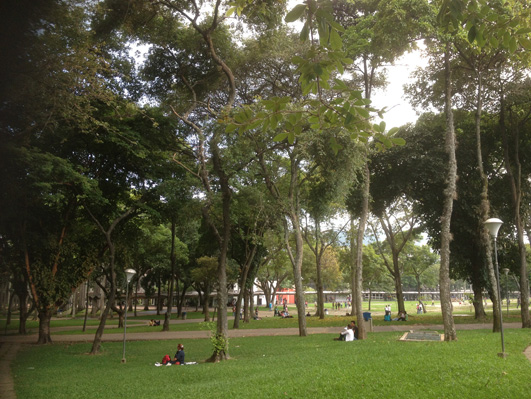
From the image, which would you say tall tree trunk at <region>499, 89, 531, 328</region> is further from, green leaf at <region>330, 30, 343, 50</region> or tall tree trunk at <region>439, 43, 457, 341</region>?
green leaf at <region>330, 30, 343, 50</region>

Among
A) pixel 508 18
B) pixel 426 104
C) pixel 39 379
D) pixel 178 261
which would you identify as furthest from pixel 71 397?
pixel 178 261

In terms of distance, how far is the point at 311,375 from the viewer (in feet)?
25.2

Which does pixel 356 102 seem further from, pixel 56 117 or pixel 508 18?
pixel 56 117

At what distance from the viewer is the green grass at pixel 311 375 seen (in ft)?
21.6

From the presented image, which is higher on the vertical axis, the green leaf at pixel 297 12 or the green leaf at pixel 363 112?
the green leaf at pixel 297 12

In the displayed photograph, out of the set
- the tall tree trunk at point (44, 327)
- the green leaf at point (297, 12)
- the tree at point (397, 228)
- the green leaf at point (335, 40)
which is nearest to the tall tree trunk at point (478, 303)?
the tree at point (397, 228)

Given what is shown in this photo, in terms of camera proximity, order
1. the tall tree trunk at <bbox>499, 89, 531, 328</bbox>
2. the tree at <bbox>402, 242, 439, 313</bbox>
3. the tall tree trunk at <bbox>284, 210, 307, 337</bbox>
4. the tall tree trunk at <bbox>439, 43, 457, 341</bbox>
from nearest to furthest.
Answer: the tall tree trunk at <bbox>439, 43, 457, 341</bbox>
the tall tree trunk at <bbox>499, 89, 531, 328</bbox>
the tall tree trunk at <bbox>284, 210, 307, 337</bbox>
the tree at <bbox>402, 242, 439, 313</bbox>

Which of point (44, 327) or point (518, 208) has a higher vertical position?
point (518, 208)

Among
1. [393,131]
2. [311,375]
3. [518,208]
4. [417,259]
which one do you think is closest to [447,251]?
[311,375]

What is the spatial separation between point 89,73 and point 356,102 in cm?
883

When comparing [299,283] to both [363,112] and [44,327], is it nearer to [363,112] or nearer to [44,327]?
[44,327]

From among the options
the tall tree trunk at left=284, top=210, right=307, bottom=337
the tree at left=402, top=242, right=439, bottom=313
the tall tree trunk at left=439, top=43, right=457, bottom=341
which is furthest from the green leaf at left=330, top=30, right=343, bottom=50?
the tree at left=402, top=242, right=439, bottom=313

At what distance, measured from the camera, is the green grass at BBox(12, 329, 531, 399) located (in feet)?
21.6

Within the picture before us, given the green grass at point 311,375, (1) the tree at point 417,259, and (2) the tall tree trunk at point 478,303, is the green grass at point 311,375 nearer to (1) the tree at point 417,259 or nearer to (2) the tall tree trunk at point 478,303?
(2) the tall tree trunk at point 478,303
